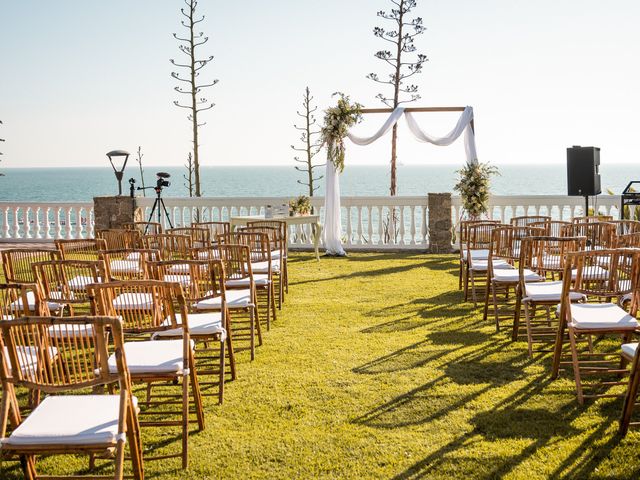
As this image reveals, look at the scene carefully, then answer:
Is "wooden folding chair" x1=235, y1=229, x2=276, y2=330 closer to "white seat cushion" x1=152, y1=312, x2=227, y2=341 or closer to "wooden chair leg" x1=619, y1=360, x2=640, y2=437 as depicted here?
"white seat cushion" x1=152, y1=312, x2=227, y2=341

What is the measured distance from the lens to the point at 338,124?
11.4m

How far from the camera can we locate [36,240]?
13.9 metres

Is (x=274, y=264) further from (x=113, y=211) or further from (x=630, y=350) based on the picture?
(x=113, y=211)

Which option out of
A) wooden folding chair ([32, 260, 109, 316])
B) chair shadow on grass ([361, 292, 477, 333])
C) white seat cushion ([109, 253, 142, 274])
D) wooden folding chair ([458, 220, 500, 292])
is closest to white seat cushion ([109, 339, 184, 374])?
wooden folding chair ([32, 260, 109, 316])

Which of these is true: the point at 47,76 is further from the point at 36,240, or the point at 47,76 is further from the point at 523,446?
the point at 523,446

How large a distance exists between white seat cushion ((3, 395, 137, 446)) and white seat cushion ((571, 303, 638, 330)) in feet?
8.76

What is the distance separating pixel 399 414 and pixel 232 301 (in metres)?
1.76

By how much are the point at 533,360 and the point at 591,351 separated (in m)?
0.39

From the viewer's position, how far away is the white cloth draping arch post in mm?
11617

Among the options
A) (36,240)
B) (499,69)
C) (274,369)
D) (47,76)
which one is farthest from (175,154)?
(274,369)

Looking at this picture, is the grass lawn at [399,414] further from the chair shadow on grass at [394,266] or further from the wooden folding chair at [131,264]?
the chair shadow on grass at [394,266]

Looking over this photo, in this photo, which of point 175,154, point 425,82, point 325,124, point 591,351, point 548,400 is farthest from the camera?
point 175,154

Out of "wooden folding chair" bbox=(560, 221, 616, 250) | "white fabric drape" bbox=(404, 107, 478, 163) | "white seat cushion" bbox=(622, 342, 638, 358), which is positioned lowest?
"white seat cushion" bbox=(622, 342, 638, 358)

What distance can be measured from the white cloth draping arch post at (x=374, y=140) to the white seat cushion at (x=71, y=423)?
28.5ft
